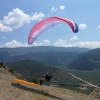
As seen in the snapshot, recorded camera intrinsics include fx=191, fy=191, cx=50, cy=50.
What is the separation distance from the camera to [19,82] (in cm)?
2931

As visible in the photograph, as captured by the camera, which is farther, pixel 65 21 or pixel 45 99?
pixel 65 21

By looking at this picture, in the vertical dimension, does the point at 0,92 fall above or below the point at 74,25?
below

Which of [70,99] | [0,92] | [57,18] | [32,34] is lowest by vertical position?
[70,99]

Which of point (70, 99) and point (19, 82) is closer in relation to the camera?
point (70, 99)

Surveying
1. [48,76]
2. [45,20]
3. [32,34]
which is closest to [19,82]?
[48,76]

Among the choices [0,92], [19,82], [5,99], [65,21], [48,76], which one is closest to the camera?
[5,99]

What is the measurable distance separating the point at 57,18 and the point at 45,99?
33.8 ft

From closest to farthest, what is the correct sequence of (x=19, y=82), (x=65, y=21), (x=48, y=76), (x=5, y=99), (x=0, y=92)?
(x=5, y=99) → (x=0, y=92) → (x=65, y=21) → (x=48, y=76) → (x=19, y=82)

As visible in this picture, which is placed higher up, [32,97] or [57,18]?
[57,18]

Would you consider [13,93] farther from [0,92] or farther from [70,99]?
[70,99]

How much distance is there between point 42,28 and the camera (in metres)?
25.8

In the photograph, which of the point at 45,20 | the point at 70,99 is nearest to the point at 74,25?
the point at 45,20

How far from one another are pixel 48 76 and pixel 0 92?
6554 millimetres

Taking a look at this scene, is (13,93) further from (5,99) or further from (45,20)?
(45,20)
